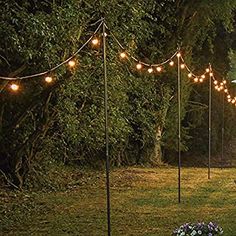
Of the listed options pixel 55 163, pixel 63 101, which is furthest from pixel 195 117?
pixel 63 101

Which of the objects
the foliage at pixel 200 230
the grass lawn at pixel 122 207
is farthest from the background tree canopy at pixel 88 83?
the foliage at pixel 200 230

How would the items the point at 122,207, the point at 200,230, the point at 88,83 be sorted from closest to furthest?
the point at 200,230 → the point at 122,207 → the point at 88,83

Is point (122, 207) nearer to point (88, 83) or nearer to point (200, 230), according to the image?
point (88, 83)

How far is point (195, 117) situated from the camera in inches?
763

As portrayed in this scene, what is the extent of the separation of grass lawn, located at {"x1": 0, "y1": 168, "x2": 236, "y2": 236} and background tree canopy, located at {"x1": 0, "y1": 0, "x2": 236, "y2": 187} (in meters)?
1.00

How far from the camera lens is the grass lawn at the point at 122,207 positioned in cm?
725

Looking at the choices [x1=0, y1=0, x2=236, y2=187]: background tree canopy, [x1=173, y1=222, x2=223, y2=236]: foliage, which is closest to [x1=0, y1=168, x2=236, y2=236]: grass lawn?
[x1=0, y1=0, x2=236, y2=187]: background tree canopy

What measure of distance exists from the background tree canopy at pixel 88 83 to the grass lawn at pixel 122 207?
1.00m

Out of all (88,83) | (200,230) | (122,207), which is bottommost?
(122,207)

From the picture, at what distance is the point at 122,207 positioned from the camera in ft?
28.4

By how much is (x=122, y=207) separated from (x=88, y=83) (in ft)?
8.45

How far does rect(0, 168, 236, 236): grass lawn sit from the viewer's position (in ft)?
23.8

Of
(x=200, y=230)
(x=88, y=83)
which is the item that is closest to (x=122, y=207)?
(x=88, y=83)

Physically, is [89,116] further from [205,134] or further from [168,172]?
[205,134]
